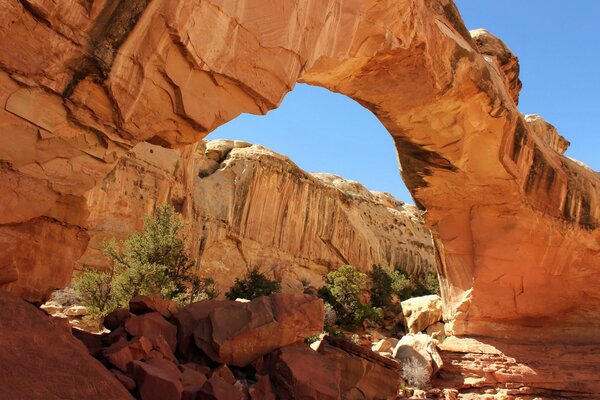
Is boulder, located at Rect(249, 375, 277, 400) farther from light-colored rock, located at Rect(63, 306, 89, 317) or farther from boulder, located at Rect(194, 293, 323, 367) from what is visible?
light-colored rock, located at Rect(63, 306, 89, 317)

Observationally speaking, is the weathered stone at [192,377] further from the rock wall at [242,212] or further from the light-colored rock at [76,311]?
the rock wall at [242,212]

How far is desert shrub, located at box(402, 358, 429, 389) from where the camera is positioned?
1059 centimetres

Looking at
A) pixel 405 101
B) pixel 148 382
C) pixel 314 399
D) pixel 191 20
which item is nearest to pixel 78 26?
pixel 191 20

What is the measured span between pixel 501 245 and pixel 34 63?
9.78 metres

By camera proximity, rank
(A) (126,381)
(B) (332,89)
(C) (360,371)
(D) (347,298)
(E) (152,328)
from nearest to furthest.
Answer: (A) (126,381) < (E) (152,328) < (C) (360,371) < (B) (332,89) < (D) (347,298)

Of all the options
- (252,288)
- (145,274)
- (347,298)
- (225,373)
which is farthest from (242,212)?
(225,373)

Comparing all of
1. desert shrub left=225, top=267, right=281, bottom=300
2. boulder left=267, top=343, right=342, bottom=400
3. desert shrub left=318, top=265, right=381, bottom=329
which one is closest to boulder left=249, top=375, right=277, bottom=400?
boulder left=267, top=343, right=342, bottom=400

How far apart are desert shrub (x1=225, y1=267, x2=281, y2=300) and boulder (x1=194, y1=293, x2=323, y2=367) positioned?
17924 millimetres

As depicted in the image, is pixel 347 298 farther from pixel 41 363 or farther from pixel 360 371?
pixel 41 363

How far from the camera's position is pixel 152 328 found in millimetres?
5742

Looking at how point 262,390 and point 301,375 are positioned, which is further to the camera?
point 301,375

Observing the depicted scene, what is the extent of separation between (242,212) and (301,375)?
23.2m

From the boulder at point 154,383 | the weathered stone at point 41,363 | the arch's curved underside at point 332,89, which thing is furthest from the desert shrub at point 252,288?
the weathered stone at point 41,363

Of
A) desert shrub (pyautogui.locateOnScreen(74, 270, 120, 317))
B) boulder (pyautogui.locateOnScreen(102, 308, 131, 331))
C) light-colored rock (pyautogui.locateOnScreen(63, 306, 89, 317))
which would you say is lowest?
light-colored rock (pyautogui.locateOnScreen(63, 306, 89, 317))
